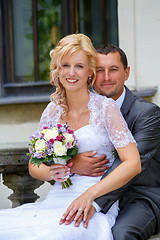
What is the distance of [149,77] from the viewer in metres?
5.15

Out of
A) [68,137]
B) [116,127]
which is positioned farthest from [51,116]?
[116,127]

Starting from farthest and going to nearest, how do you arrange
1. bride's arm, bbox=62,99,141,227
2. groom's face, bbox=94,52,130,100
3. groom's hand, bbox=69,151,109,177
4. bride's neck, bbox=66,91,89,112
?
groom's face, bbox=94,52,130,100 → bride's neck, bbox=66,91,89,112 → groom's hand, bbox=69,151,109,177 → bride's arm, bbox=62,99,141,227

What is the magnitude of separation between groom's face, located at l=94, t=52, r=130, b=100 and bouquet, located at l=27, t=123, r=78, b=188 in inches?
26.0

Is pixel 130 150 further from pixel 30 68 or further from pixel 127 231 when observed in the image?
pixel 30 68

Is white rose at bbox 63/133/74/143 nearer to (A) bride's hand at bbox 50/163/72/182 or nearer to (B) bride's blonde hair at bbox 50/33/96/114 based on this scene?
(A) bride's hand at bbox 50/163/72/182

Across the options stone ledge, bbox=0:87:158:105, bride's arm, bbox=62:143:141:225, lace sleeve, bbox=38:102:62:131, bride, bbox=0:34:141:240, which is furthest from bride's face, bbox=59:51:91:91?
stone ledge, bbox=0:87:158:105

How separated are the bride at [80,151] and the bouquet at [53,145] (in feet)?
0.51

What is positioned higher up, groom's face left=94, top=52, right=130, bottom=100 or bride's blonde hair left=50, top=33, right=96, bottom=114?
bride's blonde hair left=50, top=33, right=96, bottom=114

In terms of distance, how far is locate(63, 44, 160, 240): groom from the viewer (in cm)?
237

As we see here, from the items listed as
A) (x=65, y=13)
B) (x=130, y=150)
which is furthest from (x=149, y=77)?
(x=130, y=150)

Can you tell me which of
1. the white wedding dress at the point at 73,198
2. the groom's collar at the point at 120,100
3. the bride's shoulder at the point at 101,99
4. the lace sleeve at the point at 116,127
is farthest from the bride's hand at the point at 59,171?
the groom's collar at the point at 120,100

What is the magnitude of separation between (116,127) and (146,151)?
330mm

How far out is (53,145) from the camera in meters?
2.32

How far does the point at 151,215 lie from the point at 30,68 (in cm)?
405
